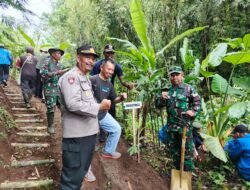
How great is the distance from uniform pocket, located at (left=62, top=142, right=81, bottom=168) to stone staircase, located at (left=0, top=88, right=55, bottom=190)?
3.33 ft

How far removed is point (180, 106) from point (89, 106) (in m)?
1.80

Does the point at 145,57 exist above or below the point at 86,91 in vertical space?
above

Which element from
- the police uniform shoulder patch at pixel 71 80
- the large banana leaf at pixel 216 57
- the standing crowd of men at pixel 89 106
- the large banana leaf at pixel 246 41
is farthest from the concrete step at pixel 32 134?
the large banana leaf at pixel 246 41

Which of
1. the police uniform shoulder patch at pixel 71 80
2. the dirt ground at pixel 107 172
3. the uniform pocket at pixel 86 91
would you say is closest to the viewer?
the police uniform shoulder patch at pixel 71 80

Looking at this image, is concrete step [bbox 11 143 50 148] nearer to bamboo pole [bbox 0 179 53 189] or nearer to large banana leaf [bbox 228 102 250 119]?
bamboo pole [bbox 0 179 53 189]

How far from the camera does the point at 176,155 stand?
450cm

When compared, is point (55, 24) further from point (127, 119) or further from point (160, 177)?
point (160, 177)

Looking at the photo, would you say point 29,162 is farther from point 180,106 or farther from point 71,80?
point 180,106

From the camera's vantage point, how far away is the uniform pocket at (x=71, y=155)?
9.83 ft

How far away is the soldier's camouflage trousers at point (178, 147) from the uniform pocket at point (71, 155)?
186 centimetres

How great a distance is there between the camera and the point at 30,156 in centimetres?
461

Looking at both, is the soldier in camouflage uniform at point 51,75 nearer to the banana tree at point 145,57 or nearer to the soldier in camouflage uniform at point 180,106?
the banana tree at point 145,57

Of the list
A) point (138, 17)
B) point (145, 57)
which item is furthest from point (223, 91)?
point (138, 17)

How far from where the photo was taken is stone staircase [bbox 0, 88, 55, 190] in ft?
12.4
